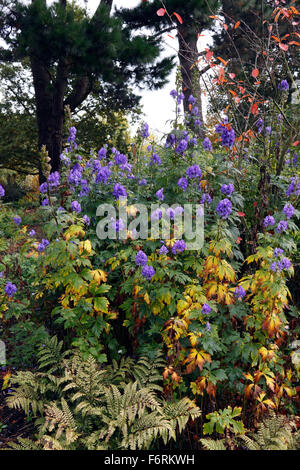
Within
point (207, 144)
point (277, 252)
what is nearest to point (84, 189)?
point (207, 144)

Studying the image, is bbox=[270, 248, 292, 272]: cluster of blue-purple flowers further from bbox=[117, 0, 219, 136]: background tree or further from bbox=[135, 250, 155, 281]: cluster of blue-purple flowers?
bbox=[117, 0, 219, 136]: background tree

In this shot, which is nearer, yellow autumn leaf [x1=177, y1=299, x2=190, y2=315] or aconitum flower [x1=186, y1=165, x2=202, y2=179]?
yellow autumn leaf [x1=177, y1=299, x2=190, y2=315]

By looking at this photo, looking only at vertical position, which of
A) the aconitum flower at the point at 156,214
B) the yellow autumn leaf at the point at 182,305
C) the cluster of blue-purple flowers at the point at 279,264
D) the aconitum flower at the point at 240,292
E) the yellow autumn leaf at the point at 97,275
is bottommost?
the yellow autumn leaf at the point at 182,305

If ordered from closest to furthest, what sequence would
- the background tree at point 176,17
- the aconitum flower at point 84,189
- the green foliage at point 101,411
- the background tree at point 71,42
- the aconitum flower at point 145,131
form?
the green foliage at point 101,411, the aconitum flower at point 84,189, the aconitum flower at point 145,131, the background tree at point 71,42, the background tree at point 176,17

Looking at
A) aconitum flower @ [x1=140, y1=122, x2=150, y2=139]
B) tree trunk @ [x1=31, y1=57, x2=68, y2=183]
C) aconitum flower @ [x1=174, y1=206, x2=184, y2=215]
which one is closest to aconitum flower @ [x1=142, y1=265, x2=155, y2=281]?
aconitum flower @ [x1=174, y1=206, x2=184, y2=215]

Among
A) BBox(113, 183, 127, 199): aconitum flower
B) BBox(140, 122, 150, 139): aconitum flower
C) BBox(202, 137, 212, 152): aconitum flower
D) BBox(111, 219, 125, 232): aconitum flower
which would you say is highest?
BBox(140, 122, 150, 139): aconitum flower

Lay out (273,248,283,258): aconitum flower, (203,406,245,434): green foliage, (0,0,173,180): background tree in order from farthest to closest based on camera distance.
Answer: (0,0,173,180): background tree, (273,248,283,258): aconitum flower, (203,406,245,434): green foliage

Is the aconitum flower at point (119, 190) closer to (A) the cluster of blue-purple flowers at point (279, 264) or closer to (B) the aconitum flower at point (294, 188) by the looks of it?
(A) the cluster of blue-purple flowers at point (279, 264)

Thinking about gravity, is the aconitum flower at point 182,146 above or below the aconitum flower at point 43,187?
above

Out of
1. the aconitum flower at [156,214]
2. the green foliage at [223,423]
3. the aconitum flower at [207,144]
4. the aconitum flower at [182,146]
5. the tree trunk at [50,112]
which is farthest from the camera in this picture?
the tree trunk at [50,112]

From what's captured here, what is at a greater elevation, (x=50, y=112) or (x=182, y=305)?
(x=50, y=112)

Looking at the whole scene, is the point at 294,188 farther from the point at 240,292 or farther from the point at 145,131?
the point at 145,131

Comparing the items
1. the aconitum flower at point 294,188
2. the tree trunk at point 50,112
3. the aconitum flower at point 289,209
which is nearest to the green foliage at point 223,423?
the aconitum flower at point 289,209

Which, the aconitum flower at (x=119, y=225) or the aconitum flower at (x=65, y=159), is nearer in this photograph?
the aconitum flower at (x=119, y=225)
